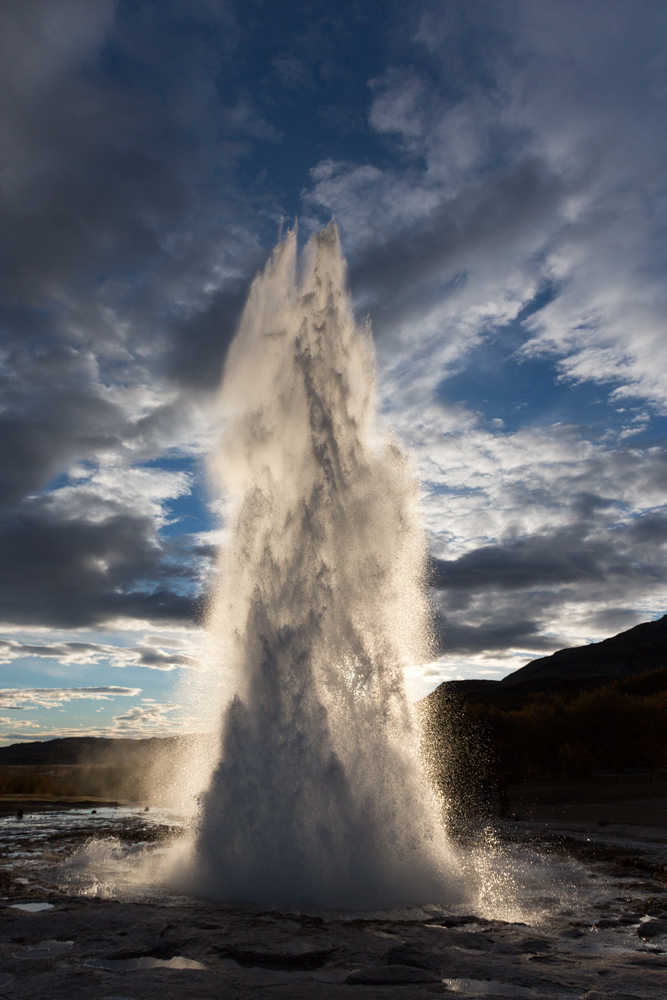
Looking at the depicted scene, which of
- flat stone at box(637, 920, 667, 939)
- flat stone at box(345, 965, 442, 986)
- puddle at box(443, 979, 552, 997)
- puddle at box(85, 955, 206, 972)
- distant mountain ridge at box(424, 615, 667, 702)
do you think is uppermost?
distant mountain ridge at box(424, 615, 667, 702)

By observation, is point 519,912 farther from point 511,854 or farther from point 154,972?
point 511,854

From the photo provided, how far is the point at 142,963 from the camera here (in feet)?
21.3

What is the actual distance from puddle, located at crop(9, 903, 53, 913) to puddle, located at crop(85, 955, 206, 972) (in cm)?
280

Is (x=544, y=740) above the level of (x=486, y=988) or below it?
below

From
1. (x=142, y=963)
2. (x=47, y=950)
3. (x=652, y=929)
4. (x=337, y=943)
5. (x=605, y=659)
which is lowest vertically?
(x=652, y=929)

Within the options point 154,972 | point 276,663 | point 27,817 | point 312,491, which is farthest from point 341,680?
point 27,817

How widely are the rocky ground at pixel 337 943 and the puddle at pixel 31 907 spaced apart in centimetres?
3

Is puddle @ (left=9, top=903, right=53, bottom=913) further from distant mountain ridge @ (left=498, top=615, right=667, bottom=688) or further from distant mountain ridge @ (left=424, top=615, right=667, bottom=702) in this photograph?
distant mountain ridge @ (left=498, top=615, right=667, bottom=688)

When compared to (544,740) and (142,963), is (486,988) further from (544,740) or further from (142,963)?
(544,740)

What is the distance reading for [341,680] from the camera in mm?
12711

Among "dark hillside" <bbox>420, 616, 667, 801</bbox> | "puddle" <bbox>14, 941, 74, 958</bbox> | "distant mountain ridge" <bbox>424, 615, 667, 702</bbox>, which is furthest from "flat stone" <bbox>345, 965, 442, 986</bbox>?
"distant mountain ridge" <bbox>424, 615, 667, 702</bbox>

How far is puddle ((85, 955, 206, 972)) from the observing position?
627 centimetres

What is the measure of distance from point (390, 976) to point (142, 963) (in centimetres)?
266

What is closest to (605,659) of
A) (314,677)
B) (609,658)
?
(609,658)
